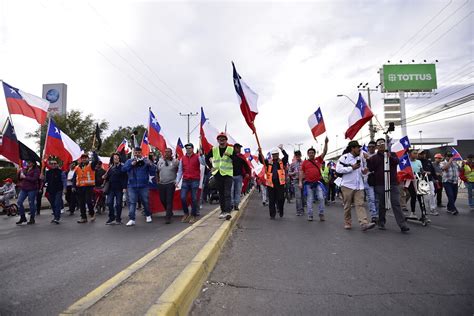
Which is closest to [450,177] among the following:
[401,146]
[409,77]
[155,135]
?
[401,146]

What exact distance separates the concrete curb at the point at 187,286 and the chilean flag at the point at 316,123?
6828 mm

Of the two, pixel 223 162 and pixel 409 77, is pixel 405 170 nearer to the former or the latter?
pixel 223 162

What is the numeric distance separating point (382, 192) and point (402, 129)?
42196 mm

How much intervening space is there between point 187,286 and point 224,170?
4461 millimetres

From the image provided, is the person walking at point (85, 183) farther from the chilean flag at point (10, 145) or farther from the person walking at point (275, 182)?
the person walking at point (275, 182)

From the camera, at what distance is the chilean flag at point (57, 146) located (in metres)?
9.13

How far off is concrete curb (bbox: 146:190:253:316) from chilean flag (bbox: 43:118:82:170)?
6.86 m

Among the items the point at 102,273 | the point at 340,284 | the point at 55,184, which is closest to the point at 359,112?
the point at 340,284

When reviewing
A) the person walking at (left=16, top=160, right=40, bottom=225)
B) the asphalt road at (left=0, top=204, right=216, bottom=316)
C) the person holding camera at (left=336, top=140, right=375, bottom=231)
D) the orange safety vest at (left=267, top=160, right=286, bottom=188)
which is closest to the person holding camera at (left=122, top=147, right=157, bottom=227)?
the asphalt road at (left=0, top=204, right=216, bottom=316)

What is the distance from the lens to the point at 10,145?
7.63 m

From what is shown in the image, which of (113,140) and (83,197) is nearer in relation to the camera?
(83,197)

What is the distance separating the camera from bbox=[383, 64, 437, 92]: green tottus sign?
47.0 metres

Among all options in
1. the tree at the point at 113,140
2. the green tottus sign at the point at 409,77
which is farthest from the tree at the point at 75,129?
the green tottus sign at the point at 409,77

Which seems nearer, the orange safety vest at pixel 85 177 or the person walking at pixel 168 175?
the person walking at pixel 168 175
